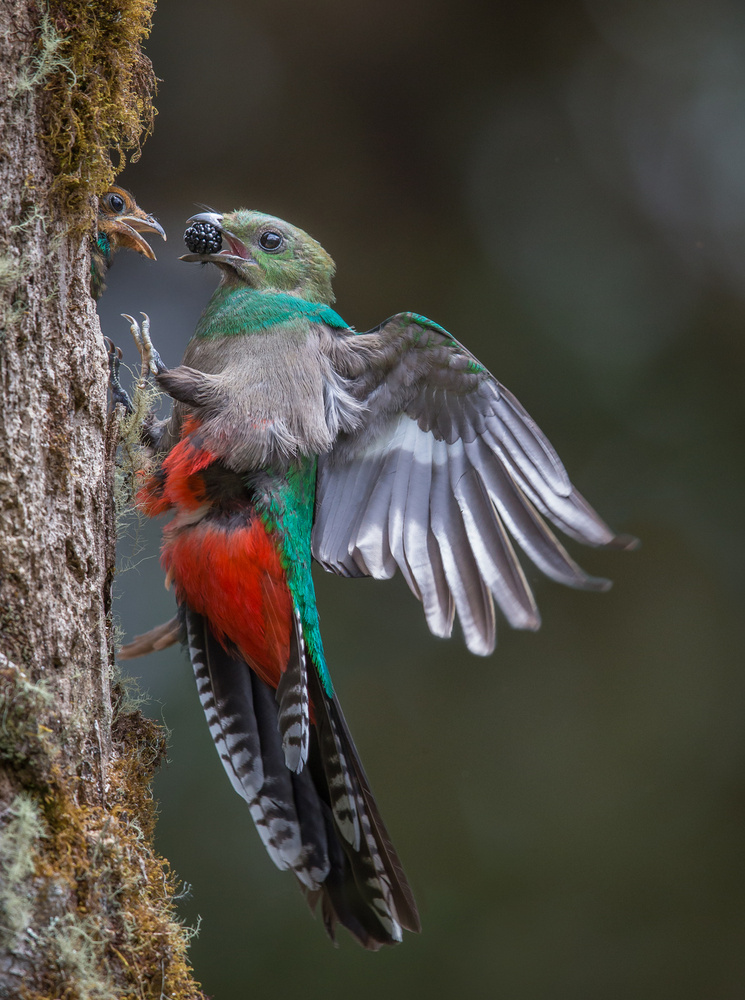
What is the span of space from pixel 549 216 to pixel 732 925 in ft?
15.0

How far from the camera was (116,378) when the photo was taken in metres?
2.74

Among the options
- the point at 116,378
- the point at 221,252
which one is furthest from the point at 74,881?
the point at 221,252

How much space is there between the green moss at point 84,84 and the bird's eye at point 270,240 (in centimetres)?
129

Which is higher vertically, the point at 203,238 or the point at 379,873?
the point at 203,238

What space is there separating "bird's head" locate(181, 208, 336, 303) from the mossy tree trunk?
1197mm

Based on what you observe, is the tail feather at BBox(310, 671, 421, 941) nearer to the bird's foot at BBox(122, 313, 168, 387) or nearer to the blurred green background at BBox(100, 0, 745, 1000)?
the bird's foot at BBox(122, 313, 168, 387)

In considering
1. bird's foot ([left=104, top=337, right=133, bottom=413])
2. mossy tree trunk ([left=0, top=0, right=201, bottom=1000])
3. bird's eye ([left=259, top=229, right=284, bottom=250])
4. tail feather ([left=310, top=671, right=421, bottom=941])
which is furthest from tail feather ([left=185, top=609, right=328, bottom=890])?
bird's eye ([left=259, top=229, right=284, bottom=250])

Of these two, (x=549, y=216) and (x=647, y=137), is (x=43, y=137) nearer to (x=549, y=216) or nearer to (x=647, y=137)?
(x=549, y=216)

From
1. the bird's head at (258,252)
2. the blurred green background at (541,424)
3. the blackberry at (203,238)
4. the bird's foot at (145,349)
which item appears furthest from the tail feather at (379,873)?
the blurred green background at (541,424)

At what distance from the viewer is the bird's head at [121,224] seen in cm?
298

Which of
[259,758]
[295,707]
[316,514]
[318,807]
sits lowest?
[318,807]

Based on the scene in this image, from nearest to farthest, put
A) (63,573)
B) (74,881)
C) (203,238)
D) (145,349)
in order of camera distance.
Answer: (74,881), (63,573), (145,349), (203,238)

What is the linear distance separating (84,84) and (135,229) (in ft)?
2.84

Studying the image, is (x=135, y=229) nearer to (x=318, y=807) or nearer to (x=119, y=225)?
(x=119, y=225)
